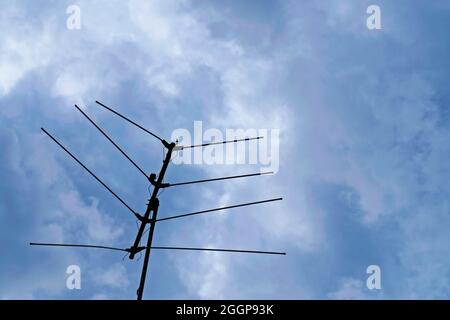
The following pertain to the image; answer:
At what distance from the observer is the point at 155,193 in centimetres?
1101

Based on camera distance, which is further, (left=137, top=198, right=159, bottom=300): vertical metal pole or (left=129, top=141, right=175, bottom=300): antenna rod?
(left=129, top=141, right=175, bottom=300): antenna rod

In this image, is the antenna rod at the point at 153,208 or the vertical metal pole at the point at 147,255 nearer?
the vertical metal pole at the point at 147,255

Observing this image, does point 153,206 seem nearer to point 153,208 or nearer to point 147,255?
point 153,208

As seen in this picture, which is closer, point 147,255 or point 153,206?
point 147,255

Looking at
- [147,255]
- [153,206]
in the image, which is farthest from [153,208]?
[147,255]

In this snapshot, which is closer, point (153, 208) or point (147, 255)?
point (147, 255)

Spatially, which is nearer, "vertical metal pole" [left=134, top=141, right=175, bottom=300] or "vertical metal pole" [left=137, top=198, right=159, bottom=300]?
"vertical metal pole" [left=137, top=198, right=159, bottom=300]

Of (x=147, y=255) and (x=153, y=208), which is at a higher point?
(x=153, y=208)

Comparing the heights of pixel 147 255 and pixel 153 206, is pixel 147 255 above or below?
below

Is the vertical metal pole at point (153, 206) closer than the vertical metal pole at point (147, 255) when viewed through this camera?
No
